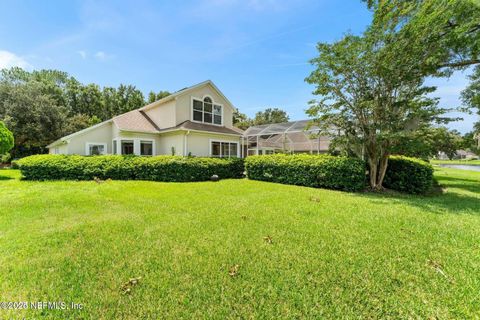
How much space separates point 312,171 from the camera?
1044cm

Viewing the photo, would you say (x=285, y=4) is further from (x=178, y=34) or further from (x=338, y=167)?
(x=338, y=167)

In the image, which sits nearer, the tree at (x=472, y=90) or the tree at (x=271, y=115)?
the tree at (x=472, y=90)

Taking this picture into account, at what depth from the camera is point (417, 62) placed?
324 inches

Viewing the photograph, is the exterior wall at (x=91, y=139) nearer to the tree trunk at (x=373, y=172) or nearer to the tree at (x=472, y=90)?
the tree trunk at (x=373, y=172)

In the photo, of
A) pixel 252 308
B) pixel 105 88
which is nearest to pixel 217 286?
pixel 252 308

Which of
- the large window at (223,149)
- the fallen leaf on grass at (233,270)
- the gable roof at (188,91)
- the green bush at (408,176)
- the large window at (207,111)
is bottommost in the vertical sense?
the fallen leaf on grass at (233,270)

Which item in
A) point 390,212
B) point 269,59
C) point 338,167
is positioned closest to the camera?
point 390,212

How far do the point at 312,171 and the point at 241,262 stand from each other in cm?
829

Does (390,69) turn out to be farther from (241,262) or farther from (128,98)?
(128,98)

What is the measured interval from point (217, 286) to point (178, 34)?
13666 millimetres

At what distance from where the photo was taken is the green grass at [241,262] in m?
2.28

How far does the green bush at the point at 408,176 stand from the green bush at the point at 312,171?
204 centimetres

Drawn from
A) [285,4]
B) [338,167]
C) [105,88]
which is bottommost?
[338,167]

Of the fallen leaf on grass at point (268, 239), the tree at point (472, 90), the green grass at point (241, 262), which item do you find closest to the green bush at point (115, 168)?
the green grass at point (241, 262)
